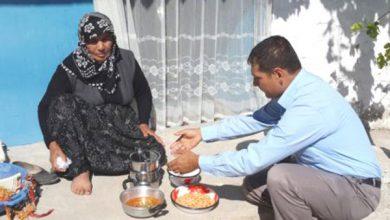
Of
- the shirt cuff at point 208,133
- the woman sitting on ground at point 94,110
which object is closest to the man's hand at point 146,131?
the woman sitting on ground at point 94,110

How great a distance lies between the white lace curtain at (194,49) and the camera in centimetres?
476

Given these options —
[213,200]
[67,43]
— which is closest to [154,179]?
[213,200]

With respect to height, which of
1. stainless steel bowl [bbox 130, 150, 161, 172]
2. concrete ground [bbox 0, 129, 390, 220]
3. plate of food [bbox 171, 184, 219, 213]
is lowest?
concrete ground [bbox 0, 129, 390, 220]

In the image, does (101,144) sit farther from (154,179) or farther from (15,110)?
(15,110)

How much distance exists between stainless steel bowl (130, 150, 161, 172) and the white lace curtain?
1.03 m

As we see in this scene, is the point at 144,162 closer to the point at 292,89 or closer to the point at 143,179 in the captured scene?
the point at 143,179

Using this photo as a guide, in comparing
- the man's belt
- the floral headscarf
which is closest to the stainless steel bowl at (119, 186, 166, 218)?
the floral headscarf

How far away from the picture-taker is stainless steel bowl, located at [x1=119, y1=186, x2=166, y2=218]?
353 centimetres

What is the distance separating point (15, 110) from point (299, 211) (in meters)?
2.84

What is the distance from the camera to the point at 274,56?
300cm

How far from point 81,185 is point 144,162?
545 mm

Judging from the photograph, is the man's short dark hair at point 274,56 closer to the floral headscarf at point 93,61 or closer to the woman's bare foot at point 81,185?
the floral headscarf at point 93,61

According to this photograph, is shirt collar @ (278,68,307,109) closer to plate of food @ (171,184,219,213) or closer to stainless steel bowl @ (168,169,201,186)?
plate of food @ (171,184,219,213)

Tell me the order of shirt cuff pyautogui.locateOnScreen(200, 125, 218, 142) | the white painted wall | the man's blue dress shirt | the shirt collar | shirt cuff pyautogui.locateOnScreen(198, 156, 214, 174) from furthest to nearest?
the white painted wall, shirt cuff pyautogui.locateOnScreen(200, 125, 218, 142), shirt cuff pyautogui.locateOnScreen(198, 156, 214, 174), the shirt collar, the man's blue dress shirt
